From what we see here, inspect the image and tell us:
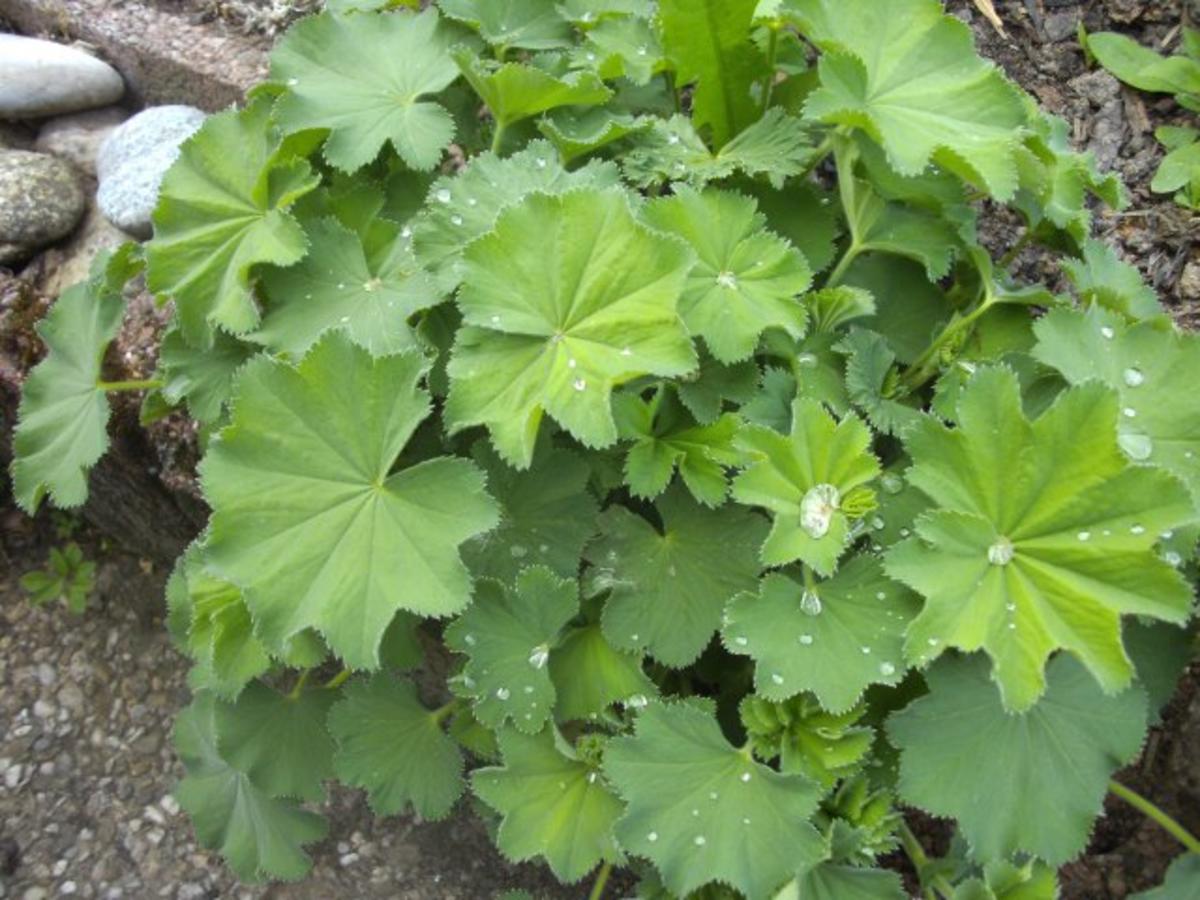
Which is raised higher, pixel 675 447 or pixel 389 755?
pixel 675 447

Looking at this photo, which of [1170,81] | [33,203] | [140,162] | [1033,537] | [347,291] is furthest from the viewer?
[33,203]

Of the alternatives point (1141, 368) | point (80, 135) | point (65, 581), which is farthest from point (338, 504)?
point (80, 135)

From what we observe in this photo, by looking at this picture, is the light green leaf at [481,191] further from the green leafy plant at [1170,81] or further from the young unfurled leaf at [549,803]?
the green leafy plant at [1170,81]

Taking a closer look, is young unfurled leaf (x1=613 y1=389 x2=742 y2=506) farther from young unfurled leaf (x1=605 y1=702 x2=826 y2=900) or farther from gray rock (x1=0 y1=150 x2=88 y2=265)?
gray rock (x1=0 y1=150 x2=88 y2=265)

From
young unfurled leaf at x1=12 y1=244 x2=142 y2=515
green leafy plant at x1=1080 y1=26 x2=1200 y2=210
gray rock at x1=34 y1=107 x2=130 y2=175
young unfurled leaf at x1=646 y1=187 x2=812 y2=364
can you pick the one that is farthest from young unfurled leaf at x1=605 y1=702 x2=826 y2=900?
gray rock at x1=34 y1=107 x2=130 y2=175

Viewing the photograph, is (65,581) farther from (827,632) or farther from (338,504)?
(827,632)

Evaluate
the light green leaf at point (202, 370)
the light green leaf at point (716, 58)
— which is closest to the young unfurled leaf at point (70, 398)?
the light green leaf at point (202, 370)
